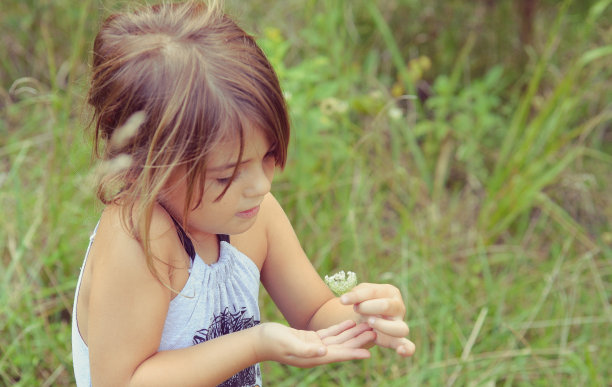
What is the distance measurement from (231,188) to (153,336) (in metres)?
0.25

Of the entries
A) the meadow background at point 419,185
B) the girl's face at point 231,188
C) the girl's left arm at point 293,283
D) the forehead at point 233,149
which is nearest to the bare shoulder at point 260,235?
the girl's left arm at point 293,283

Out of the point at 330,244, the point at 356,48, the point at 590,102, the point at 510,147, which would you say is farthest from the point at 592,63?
the point at 330,244

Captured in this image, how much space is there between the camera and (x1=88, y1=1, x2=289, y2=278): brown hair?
1.05 metres

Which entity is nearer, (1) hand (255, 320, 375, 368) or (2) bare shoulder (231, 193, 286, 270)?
(1) hand (255, 320, 375, 368)

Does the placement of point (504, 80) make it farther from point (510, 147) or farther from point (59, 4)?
point (59, 4)

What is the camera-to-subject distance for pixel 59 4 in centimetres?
315

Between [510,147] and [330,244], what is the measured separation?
796 millimetres

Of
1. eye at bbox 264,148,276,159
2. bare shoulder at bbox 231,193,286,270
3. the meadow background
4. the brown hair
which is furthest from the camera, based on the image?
the meadow background

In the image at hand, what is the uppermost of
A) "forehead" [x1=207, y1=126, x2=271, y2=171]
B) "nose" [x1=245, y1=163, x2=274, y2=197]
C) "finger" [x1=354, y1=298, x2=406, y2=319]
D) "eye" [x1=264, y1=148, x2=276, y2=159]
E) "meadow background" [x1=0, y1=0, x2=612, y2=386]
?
"forehead" [x1=207, y1=126, x2=271, y2=171]

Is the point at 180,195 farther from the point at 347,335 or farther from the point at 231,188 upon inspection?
the point at 347,335

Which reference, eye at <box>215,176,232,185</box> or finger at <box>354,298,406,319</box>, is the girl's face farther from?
finger at <box>354,298,406,319</box>

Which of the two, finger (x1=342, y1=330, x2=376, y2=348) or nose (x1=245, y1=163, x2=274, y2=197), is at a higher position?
nose (x1=245, y1=163, x2=274, y2=197)

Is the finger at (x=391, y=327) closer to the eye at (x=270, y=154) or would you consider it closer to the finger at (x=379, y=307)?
the finger at (x=379, y=307)

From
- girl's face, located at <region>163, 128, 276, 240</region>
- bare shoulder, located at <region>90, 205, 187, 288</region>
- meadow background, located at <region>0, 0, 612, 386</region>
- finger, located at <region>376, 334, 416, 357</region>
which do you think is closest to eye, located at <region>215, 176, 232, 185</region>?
girl's face, located at <region>163, 128, 276, 240</region>
